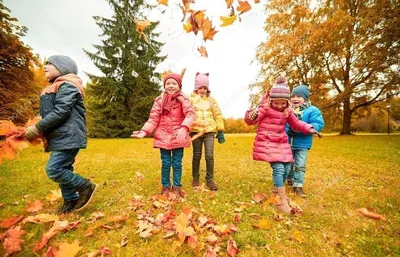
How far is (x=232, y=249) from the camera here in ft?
7.46

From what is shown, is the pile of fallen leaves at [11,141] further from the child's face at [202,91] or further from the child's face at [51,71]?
the child's face at [202,91]

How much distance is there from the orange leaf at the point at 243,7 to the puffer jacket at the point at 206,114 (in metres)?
1.96

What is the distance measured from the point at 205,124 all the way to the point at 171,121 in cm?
69

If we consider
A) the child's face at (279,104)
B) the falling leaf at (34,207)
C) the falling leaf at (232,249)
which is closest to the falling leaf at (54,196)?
the falling leaf at (34,207)

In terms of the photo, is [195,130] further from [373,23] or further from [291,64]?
[291,64]

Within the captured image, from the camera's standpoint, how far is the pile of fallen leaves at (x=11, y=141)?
2.51 metres

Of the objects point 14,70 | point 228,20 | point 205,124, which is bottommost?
point 205,124

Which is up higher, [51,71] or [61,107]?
[51,71]

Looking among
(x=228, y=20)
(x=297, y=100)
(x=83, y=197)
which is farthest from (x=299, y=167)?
(x=83, y=197)

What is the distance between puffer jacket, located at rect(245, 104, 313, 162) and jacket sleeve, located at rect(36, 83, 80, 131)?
92.8 inches

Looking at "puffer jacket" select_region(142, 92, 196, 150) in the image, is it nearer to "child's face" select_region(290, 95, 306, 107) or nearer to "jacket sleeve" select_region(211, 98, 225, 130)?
"jacket sleeve" select_region(211, 98, 225, 130)

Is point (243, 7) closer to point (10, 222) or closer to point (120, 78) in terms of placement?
point (10, 222)

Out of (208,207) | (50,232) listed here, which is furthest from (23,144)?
(208,207)

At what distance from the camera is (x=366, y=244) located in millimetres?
2473
